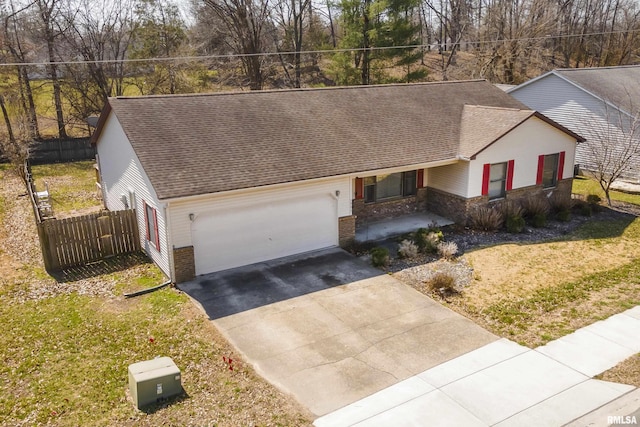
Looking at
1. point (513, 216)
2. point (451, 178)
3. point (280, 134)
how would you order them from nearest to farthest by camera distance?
point (280, 134) < point (513, 216) < point (451, 178)

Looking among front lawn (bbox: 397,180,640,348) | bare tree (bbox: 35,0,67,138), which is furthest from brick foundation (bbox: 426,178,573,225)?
bare tree (bbox: 35,0,67,138)

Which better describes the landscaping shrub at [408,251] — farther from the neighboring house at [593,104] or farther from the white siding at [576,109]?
the white siding at [576,109]

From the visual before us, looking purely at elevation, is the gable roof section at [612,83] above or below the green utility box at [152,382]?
above

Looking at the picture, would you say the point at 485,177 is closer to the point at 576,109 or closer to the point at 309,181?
the point at 309,181

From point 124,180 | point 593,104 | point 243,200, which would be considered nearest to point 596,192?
point 593,104

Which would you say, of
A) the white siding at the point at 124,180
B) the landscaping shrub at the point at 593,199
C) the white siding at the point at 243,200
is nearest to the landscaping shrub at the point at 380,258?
the white siding at the point at 243,200

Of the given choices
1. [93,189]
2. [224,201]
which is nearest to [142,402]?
[224,201]

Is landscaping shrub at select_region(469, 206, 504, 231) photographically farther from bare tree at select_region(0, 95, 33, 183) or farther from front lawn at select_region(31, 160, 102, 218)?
bare tree at select_region(0, 95, 33, 183)

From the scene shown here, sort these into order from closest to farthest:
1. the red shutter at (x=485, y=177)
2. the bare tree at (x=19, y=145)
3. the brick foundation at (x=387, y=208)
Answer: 1. the red shutter at (x=485, y=177)
2. the brick foundation at (x=387, y=208)
3. the bare tree at (x=19, y=145)
